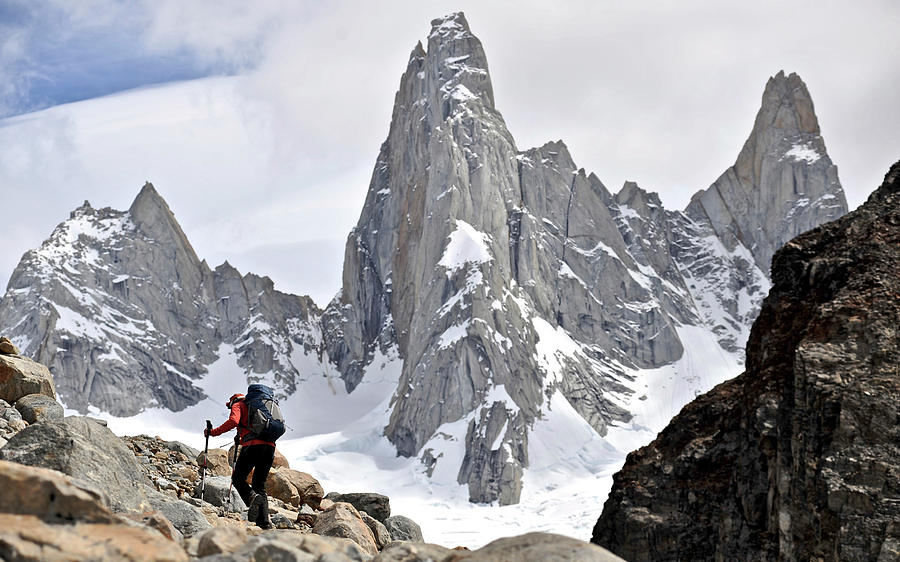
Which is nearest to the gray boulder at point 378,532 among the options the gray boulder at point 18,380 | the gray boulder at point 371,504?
the gray boulder at point 371,504

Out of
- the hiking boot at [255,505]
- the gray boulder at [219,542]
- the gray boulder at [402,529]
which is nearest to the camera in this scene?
the gray boulder at [219,542]

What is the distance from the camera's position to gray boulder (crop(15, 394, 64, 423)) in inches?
741

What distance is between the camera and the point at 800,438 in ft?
73.4

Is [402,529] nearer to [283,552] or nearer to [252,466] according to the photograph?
[252,466]

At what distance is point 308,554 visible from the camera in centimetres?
903

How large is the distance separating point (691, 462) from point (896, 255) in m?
7.57

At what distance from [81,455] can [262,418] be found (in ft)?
15.0

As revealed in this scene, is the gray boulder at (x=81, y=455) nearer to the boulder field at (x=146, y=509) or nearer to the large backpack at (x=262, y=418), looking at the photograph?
the boulder field at (x=146, y=509)

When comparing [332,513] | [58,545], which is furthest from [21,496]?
[332,513]

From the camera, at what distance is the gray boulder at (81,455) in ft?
40.2

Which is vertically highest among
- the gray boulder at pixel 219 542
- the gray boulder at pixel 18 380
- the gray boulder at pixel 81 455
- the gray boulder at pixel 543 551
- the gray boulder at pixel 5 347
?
the gray boulder at pixel 5 347

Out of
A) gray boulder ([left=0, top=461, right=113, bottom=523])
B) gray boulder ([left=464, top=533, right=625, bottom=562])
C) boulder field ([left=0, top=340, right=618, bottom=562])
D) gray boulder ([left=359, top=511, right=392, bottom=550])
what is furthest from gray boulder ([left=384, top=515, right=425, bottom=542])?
gray boulder ([left=0, top=461, right=113, bottom=523])

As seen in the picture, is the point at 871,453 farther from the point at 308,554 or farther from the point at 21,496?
the point at 21,496

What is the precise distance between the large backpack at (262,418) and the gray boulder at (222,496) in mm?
1477
